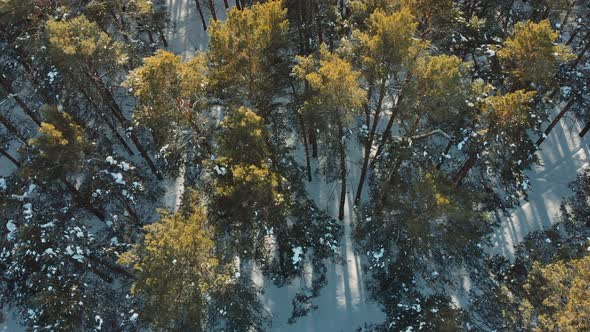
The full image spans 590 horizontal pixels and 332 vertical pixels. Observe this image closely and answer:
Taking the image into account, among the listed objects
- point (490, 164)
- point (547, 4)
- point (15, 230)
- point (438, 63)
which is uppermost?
point (547, 4)

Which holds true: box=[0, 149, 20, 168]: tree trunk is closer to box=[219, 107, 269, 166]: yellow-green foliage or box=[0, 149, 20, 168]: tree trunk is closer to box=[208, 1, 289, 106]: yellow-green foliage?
box=[208, 1, 289, 106]: yellow-green foliage

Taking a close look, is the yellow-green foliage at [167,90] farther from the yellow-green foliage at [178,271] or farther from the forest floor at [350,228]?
the forest floor at [350,228]

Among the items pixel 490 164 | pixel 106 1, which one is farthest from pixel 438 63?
pixel 106 1

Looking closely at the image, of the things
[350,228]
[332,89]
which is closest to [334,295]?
[350,228]

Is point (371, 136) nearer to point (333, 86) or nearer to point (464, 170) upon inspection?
point (333, 86)

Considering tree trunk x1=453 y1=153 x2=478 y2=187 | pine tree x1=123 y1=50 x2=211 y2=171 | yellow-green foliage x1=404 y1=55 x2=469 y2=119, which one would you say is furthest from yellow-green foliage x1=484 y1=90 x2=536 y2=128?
pine tree x1=123 y1=50 x2=211 y2=171

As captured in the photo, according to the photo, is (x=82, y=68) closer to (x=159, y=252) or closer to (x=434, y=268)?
(x=159, y=252)

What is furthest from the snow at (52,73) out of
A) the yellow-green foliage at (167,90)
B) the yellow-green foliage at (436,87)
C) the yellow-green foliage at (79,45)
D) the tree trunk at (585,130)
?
the tree trunk at (585,130)
